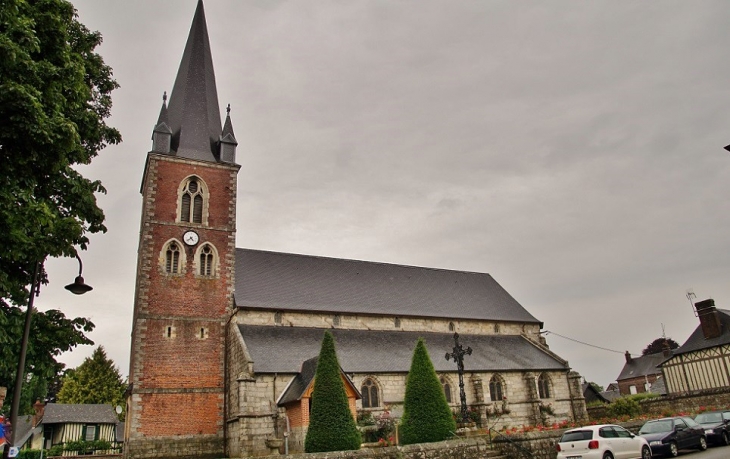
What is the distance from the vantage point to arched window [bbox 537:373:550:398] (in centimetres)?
3093

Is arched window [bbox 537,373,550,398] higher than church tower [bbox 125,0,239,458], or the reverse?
church tower [bbox 125,0,239,458]

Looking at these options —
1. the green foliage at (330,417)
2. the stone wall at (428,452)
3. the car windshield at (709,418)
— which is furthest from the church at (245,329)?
the car windshield at (709,418)

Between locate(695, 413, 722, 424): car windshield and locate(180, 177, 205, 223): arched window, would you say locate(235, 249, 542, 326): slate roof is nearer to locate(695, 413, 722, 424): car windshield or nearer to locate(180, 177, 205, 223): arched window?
locate(180, 177, 205, 223): arched window

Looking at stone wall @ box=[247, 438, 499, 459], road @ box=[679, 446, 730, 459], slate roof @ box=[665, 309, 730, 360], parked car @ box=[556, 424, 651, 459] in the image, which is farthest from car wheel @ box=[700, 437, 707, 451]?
slate roof @ box=[665, 309, 730, 360]

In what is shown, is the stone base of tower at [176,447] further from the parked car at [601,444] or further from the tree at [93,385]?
the tree at [93,385]

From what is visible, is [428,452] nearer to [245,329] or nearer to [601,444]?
[601,444]

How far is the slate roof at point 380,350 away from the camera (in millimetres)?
25016

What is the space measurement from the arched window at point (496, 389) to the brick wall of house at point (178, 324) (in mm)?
14109

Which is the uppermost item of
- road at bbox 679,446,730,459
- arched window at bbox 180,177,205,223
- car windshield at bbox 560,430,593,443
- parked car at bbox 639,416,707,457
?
arched window at bbox 180,177,205,223

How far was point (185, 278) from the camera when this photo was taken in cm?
2612

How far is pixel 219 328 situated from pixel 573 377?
806 inches

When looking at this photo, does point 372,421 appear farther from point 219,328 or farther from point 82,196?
point 82,196

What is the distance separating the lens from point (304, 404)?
21.9 metres

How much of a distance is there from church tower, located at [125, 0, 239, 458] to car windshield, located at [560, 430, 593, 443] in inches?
612
